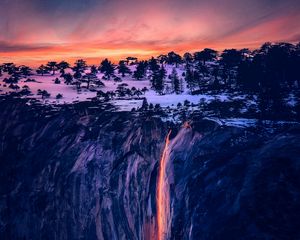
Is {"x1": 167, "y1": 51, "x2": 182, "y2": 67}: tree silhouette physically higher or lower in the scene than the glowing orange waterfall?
higher

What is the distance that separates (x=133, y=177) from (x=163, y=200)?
8.17m

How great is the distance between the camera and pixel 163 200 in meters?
42.1

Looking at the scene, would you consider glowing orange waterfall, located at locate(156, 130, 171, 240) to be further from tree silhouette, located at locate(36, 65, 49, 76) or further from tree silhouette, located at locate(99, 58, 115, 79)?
tree silhouette, located at locate(36, 65, 49, 76)

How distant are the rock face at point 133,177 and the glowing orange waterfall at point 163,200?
4.20 feet

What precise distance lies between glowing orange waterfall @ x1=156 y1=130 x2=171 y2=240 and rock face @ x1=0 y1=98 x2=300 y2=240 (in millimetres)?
1280

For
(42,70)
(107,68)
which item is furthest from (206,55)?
(42,70)

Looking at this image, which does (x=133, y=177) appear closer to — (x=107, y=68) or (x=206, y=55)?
(x=107, y=68)

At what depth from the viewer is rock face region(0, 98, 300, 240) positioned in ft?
90.2

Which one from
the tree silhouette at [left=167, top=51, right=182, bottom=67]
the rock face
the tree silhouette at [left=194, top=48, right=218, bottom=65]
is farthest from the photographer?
the tree silhouette at [left=167, top=51, right=182, bottom=67]

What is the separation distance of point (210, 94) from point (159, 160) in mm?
18198

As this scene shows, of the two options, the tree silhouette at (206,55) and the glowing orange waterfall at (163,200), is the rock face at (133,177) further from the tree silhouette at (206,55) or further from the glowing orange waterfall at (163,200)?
the tree silhouette at (206,55)

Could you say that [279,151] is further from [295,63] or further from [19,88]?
[19,88]

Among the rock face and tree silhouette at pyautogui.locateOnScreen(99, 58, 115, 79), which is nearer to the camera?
the rock face

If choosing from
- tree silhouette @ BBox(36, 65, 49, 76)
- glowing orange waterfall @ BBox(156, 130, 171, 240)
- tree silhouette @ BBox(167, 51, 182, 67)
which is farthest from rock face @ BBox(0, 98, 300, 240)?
tree silhouette @ BBox(167, 51, 182, 67)
